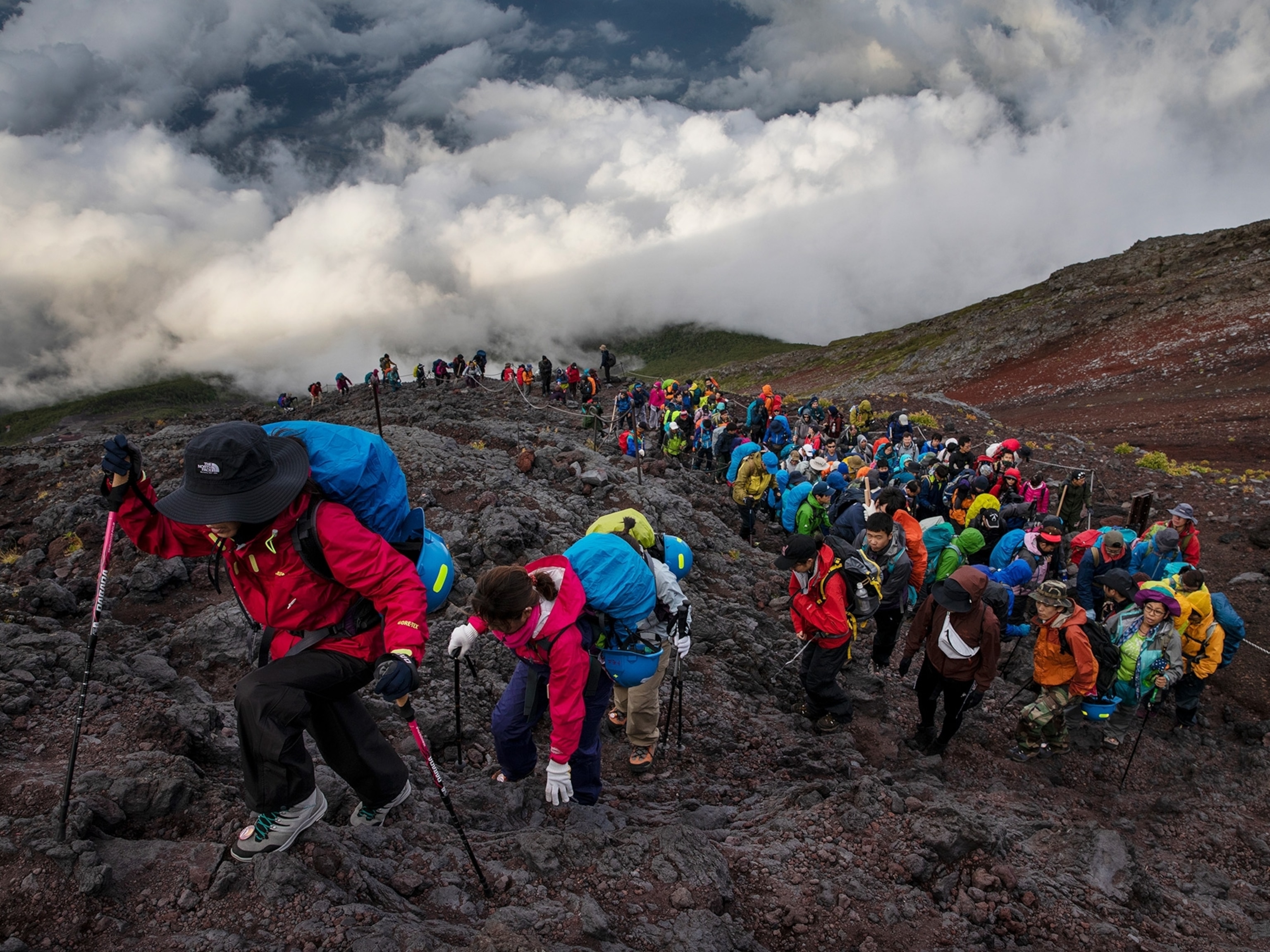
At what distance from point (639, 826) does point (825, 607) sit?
2.75m

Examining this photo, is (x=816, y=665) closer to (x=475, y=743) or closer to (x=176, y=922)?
(x=475, y=743)

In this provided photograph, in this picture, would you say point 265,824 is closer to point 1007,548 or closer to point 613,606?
point 613,606

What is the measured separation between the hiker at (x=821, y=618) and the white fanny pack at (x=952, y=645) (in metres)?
0.85

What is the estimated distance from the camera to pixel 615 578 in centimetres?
468

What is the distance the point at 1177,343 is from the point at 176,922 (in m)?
54.7

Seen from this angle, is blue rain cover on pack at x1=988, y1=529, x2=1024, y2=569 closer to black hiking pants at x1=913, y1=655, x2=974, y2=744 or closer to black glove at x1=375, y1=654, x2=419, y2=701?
black hiking pants at x1=913, y1=655, x2=974, y2=744

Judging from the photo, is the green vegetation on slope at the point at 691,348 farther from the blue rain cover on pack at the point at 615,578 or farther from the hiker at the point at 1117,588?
the blue rain cover on pack at the point at 615,578

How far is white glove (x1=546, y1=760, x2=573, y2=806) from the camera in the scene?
4.47m

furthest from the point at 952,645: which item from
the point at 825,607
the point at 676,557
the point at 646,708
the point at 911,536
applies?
the point at 646,708

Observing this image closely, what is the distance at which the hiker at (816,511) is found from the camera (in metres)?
10.2

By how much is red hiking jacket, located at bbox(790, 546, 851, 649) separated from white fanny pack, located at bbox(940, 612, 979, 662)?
2.93ft

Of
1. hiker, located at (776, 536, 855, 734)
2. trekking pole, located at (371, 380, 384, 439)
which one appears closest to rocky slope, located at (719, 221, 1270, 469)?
hiker, located at (776, 536, 855, 734)

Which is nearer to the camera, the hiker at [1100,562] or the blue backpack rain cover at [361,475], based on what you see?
the blue backpack rain cover at [361,475]

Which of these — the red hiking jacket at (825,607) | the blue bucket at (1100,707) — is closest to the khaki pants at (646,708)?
the red hiking jacket at (825,607)
